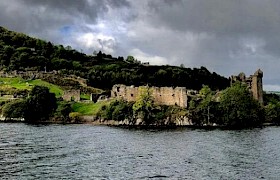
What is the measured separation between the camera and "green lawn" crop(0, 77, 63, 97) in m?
159

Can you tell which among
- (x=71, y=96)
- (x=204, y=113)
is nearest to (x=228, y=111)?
(x=204, y=113)

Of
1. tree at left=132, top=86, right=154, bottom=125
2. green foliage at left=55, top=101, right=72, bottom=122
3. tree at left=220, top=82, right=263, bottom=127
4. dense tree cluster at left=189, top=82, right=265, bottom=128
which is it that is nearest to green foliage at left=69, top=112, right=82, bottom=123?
green foliage at left=55, top=101, right=72, bottom=122

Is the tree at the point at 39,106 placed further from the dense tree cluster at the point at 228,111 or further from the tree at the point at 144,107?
the dense tree cluster at the point at 228,111

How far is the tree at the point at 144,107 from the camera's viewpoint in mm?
119312

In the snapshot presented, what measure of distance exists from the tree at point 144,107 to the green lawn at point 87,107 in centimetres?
1282

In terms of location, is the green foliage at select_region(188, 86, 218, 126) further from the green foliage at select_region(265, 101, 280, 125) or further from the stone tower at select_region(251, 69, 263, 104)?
the stone tower at select_region(251, 69, 263, 104)

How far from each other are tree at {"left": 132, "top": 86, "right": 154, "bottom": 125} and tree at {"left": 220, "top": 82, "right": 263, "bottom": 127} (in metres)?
17.7

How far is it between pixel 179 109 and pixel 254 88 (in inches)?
1730

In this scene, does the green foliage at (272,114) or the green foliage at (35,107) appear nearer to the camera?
the green foliage at (35,107)

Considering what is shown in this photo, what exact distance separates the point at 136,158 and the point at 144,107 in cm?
6545

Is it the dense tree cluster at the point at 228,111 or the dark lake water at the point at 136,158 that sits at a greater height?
the dense tree cluster at the point at 228,111

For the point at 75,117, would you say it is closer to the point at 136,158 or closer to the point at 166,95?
the point at 166,95

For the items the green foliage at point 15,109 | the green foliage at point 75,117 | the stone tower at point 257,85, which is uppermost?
the stone tower at point 257,85

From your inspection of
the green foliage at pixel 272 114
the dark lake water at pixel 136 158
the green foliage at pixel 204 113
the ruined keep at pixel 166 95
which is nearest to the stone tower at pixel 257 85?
the green foliage at pixel 272 114
